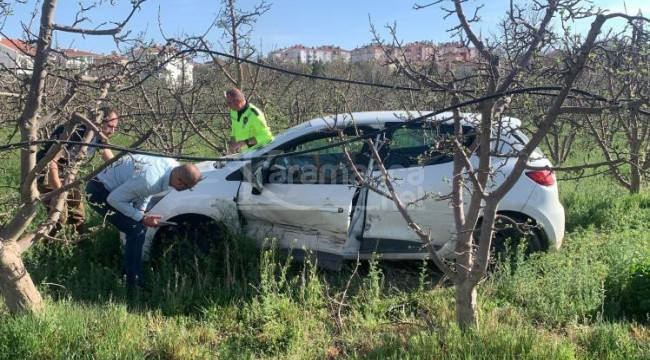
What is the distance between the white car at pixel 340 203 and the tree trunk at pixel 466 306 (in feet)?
4.22

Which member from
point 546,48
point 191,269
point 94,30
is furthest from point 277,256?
point 546,48

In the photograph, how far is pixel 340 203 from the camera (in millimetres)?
4754

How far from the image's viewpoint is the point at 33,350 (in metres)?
3.25

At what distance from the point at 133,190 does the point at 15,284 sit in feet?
3.97

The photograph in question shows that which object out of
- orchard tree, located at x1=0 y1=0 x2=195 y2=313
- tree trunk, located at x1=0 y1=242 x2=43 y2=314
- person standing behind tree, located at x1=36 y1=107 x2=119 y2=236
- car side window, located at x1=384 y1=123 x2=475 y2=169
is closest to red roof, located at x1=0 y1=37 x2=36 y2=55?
orchard tree, located at x1=0 y1=0 x2=195 y2=313

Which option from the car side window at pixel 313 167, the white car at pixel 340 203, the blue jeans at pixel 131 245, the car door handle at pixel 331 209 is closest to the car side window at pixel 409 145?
the white car at pixel 340 203

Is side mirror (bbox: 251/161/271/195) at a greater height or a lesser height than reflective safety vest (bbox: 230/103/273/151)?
lesser

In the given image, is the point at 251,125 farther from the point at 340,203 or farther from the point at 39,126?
the point at 39,126

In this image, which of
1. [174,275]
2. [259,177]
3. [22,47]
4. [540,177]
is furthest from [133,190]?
[540,177]

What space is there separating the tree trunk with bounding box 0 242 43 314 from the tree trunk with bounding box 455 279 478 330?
2.90 m

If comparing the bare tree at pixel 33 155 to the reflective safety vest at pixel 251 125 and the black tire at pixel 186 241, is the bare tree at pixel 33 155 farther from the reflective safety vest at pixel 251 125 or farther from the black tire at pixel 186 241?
the reflective safety vest at pixel 251 125

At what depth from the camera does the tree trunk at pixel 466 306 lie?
134 inches

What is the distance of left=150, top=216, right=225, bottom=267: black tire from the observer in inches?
190

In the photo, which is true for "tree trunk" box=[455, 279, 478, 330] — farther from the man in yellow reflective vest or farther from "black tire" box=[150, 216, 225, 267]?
the man in yellow reflective vest
